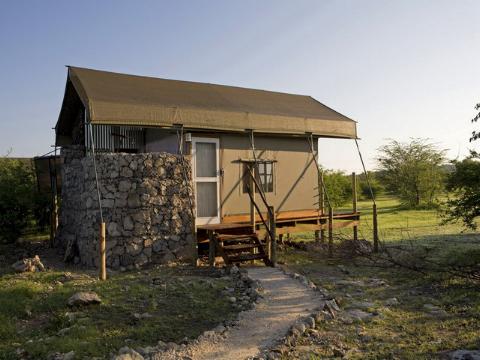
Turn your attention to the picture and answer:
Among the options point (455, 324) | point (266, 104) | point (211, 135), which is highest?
point (266, 104)

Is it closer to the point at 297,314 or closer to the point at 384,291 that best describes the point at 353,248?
the point at 297,314

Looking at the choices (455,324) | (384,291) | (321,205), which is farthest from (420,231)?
(455,324)

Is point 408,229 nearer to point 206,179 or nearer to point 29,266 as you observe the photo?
point 206,179

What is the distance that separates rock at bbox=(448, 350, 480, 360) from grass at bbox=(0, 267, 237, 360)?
116 inches

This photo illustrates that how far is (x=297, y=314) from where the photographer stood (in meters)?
6.66

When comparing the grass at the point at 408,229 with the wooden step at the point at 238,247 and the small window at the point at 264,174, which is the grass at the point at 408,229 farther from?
the wooden step at the point at 238,247

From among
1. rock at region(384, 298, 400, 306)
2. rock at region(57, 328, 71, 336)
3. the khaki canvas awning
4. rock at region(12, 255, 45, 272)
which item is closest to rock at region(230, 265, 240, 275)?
rock at region(384, 298, 400, 306)

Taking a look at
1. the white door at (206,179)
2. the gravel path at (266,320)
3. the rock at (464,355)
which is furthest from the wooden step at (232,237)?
the rock at (464,355)

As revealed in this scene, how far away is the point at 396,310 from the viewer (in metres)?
7.34

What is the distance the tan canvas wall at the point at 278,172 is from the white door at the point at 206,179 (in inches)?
7.8

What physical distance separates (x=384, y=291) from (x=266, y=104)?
6706 millimetres

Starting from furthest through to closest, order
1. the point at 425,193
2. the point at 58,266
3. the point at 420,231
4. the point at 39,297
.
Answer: the point at 425,193 → the point at 420,231 → the point at 58,266 → the point at 39,297

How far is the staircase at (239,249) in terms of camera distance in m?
9.88

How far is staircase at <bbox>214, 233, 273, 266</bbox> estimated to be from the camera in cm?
988
